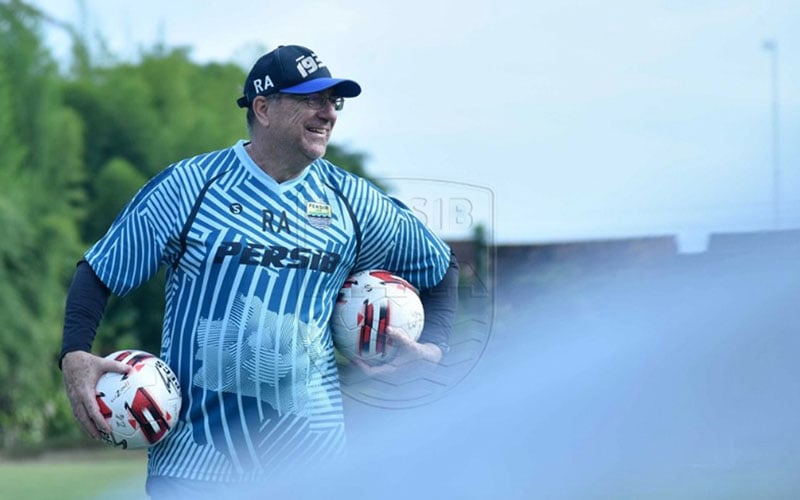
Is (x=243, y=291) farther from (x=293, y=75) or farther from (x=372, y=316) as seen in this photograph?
(x=293, y=75)

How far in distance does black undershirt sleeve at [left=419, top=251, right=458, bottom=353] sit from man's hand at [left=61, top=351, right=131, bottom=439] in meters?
0.96

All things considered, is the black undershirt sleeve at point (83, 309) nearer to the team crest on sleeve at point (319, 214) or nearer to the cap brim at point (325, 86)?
the team crest on sleeve at point (319, 214)

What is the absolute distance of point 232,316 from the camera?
371 cm

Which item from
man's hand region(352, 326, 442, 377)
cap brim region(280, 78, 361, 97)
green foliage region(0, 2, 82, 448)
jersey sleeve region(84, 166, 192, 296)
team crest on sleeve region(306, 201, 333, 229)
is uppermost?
green foliage region(0, 2, 82, 448)

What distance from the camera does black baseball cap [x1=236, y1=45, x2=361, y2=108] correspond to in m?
3.79

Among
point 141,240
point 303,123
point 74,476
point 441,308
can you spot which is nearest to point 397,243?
point 441,308

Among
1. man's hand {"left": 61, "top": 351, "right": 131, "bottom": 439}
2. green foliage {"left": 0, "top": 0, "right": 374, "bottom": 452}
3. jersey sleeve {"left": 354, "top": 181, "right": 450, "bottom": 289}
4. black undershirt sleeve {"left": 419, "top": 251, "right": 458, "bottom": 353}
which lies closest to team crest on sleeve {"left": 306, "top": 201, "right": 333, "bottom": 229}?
jersey sleeve {"left": 354, "top": 181, "right": 450, "bottom": 289}

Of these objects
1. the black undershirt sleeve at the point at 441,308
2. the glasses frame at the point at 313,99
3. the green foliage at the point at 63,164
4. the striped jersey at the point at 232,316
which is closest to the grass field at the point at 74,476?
the green foliage at the point at 63,164

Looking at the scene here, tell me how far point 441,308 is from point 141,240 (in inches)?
37.0

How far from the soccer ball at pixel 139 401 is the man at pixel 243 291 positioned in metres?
0.07

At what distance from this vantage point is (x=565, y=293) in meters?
3.77

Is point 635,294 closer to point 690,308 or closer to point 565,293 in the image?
point 690,308

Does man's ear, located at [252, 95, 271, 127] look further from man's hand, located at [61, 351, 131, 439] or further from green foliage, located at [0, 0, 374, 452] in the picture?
green foliage, located at [0, 0, 374, 452]

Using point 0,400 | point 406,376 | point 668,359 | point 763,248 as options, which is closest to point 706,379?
point 668,359
